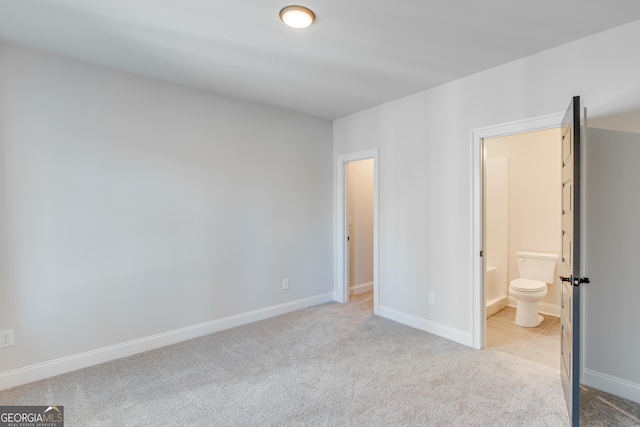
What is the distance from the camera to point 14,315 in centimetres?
240

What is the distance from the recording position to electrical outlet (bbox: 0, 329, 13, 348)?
235cm

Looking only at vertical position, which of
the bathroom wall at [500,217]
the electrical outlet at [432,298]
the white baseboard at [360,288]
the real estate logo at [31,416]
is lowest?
the real estate logo at [31,416]

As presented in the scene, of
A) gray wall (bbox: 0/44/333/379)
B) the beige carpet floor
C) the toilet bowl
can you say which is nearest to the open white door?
the beige carpet floor

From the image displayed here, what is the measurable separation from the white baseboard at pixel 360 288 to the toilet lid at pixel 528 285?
6.79 feet

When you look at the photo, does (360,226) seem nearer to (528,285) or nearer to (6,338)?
(528,285)

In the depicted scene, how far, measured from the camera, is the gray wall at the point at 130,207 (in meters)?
2.43

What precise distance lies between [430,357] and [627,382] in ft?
4.27

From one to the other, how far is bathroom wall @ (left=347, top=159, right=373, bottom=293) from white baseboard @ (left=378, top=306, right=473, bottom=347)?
1.12 meters

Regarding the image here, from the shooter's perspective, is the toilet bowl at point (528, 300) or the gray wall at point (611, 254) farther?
the toilet bowl at point (528, 300)

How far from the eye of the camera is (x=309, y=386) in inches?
92.6

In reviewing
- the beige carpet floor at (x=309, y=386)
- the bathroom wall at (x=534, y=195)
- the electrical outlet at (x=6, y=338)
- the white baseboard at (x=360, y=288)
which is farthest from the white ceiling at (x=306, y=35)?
the white baseboard at (x=360, y=288)

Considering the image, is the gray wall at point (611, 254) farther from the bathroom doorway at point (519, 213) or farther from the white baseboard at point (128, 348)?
the white baseboard at point (128, 348)

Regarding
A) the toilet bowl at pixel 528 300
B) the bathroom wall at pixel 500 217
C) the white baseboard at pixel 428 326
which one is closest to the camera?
the white baseboard at pixel 428 326

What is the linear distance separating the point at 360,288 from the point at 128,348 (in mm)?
3153
